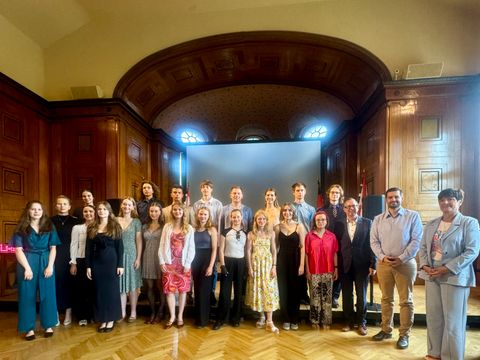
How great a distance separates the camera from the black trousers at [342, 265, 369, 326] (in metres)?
3.41

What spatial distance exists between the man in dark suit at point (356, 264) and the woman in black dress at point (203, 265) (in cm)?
153

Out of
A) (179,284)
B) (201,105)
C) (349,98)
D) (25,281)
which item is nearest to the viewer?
(25,281)

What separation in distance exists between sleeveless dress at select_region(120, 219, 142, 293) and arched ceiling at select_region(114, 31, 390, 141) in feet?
12.3

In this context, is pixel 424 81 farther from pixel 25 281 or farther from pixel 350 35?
pixel 25 281

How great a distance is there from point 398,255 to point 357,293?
2.25 ft

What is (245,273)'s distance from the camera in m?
3.72

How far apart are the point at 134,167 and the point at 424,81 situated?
6.19 meters

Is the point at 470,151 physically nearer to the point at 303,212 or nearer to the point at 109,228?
the point at 303,212

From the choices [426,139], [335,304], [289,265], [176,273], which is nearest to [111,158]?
[176,273]

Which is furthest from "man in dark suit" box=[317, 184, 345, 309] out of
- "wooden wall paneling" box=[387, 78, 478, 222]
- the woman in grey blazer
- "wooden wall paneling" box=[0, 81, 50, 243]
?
"wooden wall paneling" box=[0, 81, 50, 243]

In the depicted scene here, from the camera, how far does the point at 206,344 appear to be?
3.17m

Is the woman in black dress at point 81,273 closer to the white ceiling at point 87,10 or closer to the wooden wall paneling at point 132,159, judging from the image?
the wooden wall paneling at point 132,159

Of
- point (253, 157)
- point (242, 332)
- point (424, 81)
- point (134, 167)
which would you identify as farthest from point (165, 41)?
point (242, 332)

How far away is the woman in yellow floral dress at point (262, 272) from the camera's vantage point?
11.4 ft
